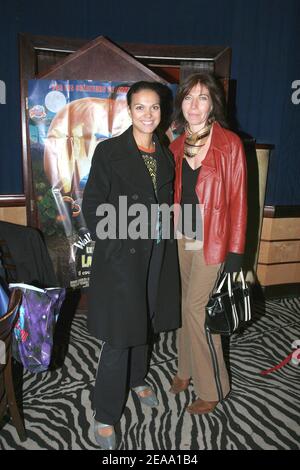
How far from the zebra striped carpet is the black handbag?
504mm

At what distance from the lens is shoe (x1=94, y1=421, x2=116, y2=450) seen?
171cm

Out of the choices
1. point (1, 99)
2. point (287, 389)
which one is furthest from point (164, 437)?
point (1, 99)

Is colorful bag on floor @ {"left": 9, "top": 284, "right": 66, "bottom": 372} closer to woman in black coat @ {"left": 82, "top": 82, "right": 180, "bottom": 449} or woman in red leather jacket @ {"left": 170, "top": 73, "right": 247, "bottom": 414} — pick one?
woman in black coat @ {"left": 82, "top": 82, "right": 180, "bottom": 449}

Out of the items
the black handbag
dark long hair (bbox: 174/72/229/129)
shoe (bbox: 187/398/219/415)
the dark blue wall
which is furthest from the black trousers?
the dark blue wall

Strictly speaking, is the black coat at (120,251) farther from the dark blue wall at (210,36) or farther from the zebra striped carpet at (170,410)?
the dark blue wall at (210,36)

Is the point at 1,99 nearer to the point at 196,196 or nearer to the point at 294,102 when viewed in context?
the point at 196,196

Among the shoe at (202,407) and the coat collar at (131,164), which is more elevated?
the coat collar at (131,164)

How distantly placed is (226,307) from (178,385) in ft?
2.13

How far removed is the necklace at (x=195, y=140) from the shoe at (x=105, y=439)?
1325 millimetres

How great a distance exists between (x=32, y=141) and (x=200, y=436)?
207 cm

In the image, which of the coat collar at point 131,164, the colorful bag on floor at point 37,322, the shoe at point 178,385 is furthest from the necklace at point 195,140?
the shoe at point 178,385

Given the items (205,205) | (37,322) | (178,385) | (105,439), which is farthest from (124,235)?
(178,385)

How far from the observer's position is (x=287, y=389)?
219cm

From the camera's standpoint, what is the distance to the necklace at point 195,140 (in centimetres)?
176
